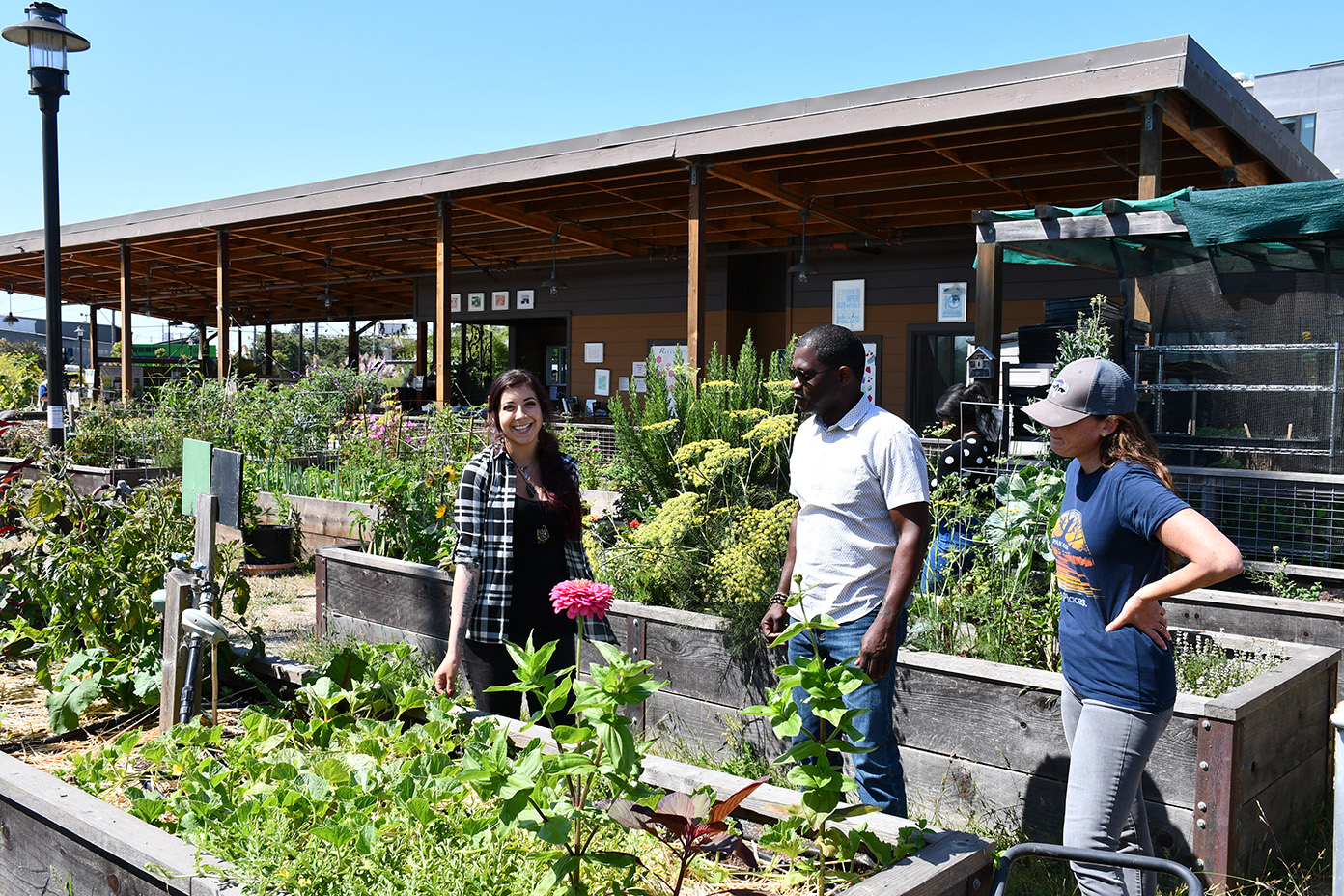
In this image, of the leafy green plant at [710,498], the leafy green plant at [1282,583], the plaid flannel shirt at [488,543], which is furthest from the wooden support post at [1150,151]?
the plaid flannel shirt at [488,543]

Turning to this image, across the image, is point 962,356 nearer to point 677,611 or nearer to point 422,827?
point 677,611

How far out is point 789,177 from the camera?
427 inches

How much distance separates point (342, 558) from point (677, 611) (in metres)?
2.17

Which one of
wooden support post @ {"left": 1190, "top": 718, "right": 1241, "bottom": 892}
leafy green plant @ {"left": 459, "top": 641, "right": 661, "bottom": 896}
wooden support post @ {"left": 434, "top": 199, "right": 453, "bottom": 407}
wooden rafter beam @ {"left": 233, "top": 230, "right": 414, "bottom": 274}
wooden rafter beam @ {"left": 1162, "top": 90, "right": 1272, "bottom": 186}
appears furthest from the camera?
wooden rafter beam @ {"left": 233, "top": 230, "right": 414, "bottom": 274}

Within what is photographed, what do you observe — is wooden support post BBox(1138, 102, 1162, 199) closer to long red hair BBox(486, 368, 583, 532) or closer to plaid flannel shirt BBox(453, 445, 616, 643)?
long red hair BBox(486, 368, 583, 532)

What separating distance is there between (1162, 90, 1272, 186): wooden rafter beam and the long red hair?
5.83 metres

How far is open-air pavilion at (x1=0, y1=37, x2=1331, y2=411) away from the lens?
754 cm

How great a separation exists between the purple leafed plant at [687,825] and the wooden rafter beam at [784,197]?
8056mm

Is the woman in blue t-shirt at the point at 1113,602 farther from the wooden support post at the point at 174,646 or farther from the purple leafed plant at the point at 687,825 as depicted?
the wooden support post at the point at 174,646

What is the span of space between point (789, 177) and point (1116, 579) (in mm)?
9112

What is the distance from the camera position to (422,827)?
7.36 feet

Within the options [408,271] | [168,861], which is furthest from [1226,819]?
[408,271]

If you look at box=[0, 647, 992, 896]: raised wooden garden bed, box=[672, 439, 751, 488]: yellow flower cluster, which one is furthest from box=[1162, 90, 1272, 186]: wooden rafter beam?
box=[0, 647, 992, 896]: raised wooden garden bed

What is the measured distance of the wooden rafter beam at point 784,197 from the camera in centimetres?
974
